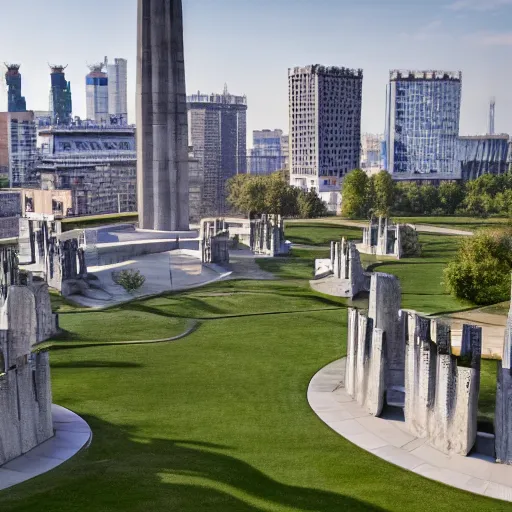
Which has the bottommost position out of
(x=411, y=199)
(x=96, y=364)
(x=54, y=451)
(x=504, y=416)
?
(x=54, y=451)

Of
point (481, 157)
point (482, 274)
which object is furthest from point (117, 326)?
point (481, 157)

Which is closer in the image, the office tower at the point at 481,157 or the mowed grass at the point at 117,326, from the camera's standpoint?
the mowed grass at the point at 117,326

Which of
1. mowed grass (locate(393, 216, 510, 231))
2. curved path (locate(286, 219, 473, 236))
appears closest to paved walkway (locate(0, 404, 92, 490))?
curved path (locate(286, 219, 473, 236))

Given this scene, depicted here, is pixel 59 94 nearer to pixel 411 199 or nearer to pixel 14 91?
pixel 14 91

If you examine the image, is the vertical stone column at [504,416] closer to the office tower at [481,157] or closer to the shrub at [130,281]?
the shrub at [130,281]

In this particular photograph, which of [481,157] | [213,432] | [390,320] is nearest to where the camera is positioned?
[213,432]

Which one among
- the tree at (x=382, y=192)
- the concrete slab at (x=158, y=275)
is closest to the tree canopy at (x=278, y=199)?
the tree at (x=382, y=192)

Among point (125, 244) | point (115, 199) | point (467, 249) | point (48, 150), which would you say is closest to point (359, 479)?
point (467, 249)

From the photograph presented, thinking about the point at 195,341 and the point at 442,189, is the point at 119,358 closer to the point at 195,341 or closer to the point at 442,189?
the point at 195,341
